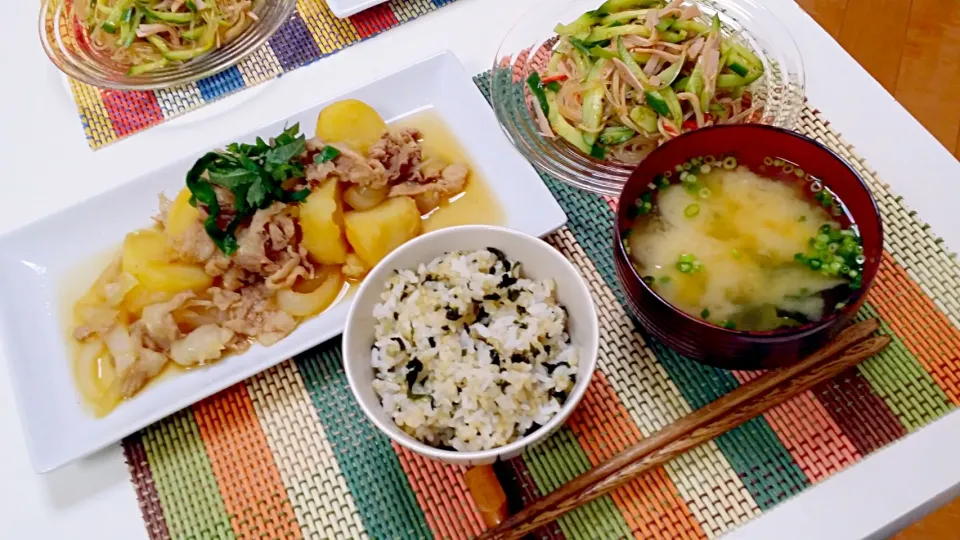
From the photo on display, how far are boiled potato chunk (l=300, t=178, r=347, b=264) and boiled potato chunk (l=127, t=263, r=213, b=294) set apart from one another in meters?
0.21

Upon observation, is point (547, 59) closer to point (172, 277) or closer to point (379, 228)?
point (379, 228)

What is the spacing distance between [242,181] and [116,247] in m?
A: 0.36

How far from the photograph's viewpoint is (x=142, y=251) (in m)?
1.35

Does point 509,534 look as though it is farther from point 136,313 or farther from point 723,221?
point 136,313

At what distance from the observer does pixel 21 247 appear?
143 cm

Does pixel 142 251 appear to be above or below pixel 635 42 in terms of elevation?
below

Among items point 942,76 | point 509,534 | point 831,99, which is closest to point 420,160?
point 509,534

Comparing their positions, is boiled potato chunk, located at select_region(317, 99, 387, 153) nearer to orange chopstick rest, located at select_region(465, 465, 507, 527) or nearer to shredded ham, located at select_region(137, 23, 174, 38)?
shredded ham, located at select_region(137, 23, 174, 38)

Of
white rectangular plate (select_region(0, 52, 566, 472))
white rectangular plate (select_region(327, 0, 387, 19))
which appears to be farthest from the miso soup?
white rectangular plate (select_region(327, 0, 387, 19))

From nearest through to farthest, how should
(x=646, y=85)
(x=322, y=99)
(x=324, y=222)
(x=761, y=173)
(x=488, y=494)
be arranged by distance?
(x=488, y=494) → (x=761, y=173) → (x=324, y=222) → (x=646, y=85) → (x=322, y=99)

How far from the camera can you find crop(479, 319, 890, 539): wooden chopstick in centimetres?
111

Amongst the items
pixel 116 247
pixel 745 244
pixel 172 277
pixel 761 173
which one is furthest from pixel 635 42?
pixel 116 247

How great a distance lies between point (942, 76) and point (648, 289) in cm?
185

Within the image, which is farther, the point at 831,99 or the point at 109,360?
the point at 831,99
